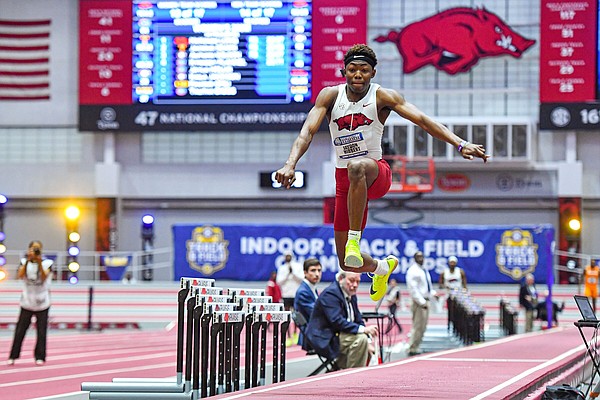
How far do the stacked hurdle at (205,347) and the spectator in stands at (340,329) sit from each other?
77.9 inches

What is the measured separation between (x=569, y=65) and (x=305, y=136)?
25.2m

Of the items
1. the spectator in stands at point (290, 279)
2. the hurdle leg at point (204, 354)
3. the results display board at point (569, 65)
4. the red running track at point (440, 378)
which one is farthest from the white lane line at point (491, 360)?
the results display board at point (569, 65)

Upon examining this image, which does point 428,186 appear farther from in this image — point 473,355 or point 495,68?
point 473,355

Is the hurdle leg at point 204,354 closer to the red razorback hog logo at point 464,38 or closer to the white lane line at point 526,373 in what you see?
the white lane line at point 526,373

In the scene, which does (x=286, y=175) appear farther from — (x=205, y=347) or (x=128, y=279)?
(x=128, y=279)

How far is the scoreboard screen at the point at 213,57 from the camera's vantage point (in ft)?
104

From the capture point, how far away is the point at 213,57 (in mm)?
31922

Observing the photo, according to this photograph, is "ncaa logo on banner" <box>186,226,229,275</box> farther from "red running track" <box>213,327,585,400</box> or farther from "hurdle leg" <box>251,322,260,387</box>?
"hurdle leg" <box>251,322,260,387</box>

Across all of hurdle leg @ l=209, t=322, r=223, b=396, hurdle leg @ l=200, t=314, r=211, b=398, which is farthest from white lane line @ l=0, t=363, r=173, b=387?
hurdle leg @ l=200, t=314, r=211, b=398

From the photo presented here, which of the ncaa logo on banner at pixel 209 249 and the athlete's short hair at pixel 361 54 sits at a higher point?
the athlete's short hair at pixel 361 54

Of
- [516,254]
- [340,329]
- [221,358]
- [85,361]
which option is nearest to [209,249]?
[516,254]

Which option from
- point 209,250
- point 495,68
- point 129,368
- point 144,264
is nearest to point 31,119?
point 144,264

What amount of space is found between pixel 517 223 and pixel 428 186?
355cm

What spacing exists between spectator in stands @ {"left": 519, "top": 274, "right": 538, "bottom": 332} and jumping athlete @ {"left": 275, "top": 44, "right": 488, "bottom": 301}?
15.4m
